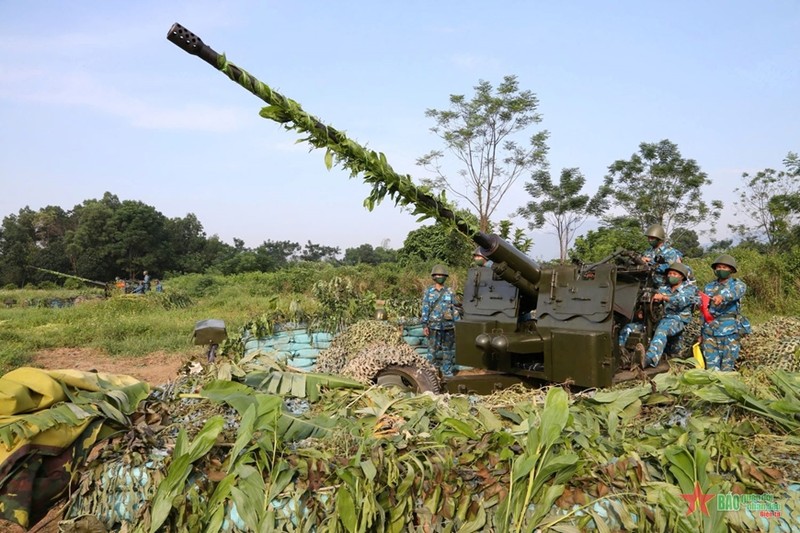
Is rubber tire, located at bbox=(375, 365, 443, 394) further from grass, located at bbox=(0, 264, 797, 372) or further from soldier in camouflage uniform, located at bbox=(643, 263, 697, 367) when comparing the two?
grass, located at bbox=(0, 264, 797, 372)

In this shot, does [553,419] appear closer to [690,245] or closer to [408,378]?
[408,378]

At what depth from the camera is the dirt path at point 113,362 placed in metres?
9.48

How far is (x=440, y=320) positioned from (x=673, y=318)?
2.84m

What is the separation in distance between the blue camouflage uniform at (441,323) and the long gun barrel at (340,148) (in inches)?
118

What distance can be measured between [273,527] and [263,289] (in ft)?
61.2

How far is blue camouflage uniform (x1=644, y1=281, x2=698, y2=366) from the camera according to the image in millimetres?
5539

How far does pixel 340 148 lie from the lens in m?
3.29

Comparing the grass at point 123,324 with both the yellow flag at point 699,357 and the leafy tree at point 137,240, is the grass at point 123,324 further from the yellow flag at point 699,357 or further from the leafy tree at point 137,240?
the leafy tree at point 137,240

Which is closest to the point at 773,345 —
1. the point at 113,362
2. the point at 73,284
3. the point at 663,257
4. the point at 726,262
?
the point at 726,262

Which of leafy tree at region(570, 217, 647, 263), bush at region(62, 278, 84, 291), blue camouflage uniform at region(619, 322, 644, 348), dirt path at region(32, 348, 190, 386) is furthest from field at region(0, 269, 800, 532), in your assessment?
bush at region(62, 278, 84, 291)

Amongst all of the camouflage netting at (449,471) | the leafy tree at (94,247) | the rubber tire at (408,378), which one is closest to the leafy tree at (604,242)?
the rubber tire at (408,378)

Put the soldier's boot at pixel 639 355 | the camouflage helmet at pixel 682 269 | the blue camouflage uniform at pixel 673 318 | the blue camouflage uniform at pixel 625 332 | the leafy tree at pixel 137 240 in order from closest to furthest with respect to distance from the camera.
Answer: the soldier's boot at pixel 639 355 → the blue camouflage uniform at pixel 625 332 → the blue camouflage uniform at pixel 673 318 → the camouflage helmet at pixel 682 269 → the leafy tree at pixel 137 240

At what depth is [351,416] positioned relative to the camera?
266cm

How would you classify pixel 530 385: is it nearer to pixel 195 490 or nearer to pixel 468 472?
pixel 468 472
